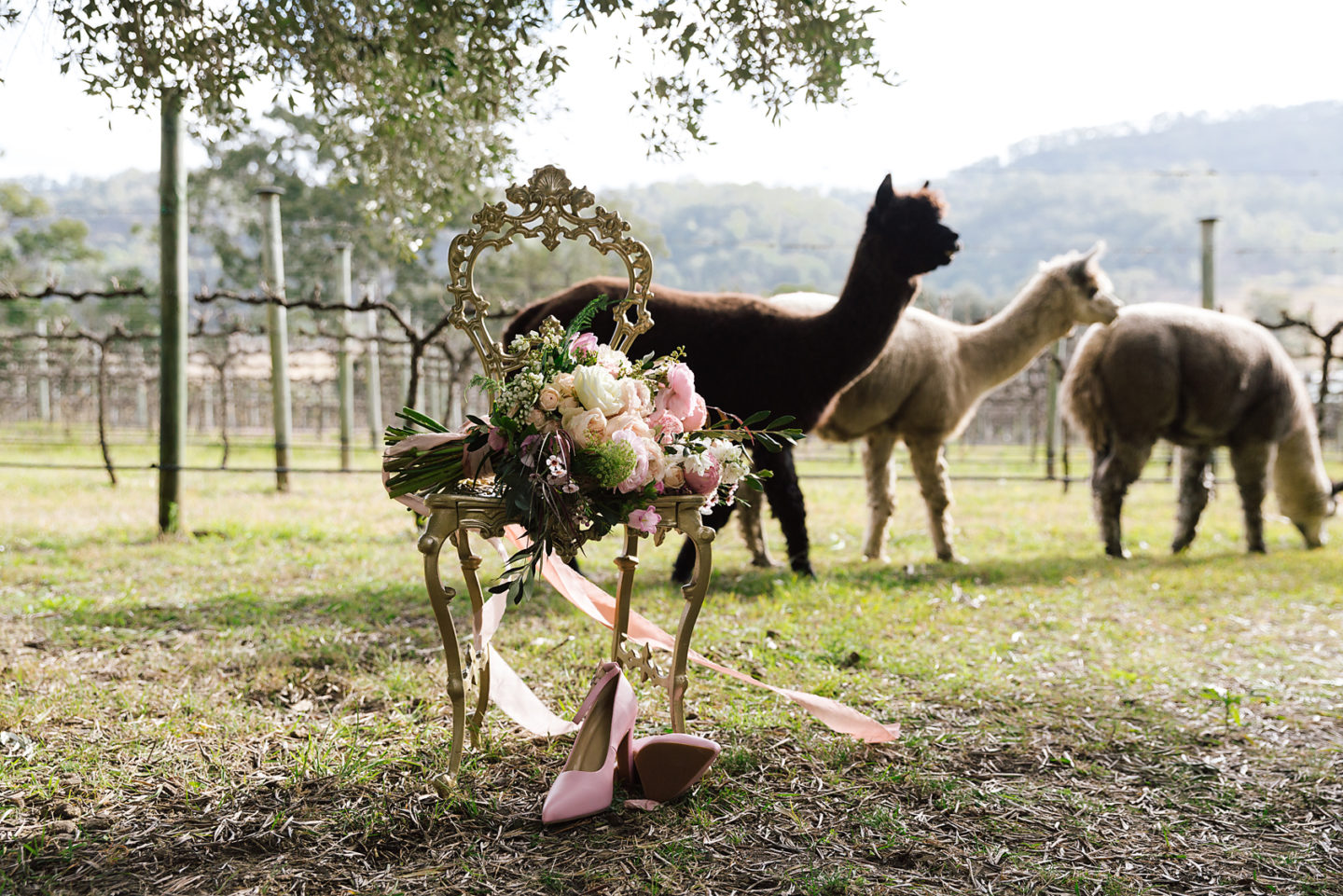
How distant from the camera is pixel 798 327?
567 centimetres

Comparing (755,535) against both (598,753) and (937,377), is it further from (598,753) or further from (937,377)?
(598,753)

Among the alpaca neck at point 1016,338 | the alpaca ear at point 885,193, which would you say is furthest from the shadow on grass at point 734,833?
the alpaca neck at point 1016,338

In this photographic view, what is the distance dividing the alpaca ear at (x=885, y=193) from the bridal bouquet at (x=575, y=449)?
123 inches

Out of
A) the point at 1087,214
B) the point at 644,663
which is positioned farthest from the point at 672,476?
the point at 1087,214

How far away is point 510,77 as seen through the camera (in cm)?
492

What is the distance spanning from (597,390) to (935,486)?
4.98 meters

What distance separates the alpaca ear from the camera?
5.43 m

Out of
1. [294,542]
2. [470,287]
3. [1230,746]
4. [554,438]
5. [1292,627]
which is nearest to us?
[554,438]

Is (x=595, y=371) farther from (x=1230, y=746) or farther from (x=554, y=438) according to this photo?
(x=1230, y=746)

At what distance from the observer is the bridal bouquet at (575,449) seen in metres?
2.45

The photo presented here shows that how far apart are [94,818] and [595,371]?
182cm

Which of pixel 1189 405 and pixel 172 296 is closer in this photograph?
pixel 172 296

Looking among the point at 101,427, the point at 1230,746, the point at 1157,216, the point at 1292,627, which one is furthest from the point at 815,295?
the point at 1157,216

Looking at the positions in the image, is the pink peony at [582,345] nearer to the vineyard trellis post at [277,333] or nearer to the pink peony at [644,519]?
the pink peony at [644,519]
